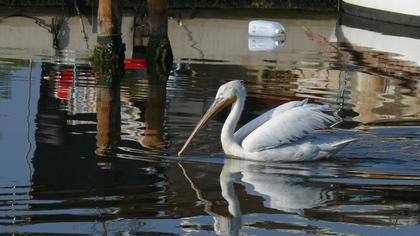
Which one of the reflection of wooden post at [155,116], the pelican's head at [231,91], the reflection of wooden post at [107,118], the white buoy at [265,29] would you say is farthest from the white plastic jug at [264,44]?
the pelican's head at [231,91]

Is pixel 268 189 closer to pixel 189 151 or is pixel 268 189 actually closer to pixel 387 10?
pixel 189 151

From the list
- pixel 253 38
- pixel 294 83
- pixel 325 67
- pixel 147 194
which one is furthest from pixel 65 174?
pixel 253 38

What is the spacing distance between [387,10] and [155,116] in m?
19.4

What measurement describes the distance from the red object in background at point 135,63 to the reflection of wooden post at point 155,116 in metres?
2.64

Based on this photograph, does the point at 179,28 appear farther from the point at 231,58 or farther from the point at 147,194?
the point at 147,194

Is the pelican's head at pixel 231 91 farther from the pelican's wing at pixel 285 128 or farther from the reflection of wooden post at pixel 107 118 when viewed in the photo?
the reflection of wooden post at pixel 107 118

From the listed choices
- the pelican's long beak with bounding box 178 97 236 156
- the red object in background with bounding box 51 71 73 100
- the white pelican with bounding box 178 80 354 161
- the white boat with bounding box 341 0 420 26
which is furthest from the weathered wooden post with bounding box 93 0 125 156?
the white boat with bounding box 341 0 420 26

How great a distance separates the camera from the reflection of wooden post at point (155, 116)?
41.4 feet

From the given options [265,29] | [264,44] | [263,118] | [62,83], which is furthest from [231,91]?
[265,29]

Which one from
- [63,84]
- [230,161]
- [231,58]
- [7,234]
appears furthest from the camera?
[231,58]

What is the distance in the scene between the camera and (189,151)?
39.7ft

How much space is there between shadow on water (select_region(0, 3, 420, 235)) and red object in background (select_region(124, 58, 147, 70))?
0.18 feet

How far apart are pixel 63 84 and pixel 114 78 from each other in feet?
3.87

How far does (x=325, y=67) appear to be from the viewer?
68.7 feet
